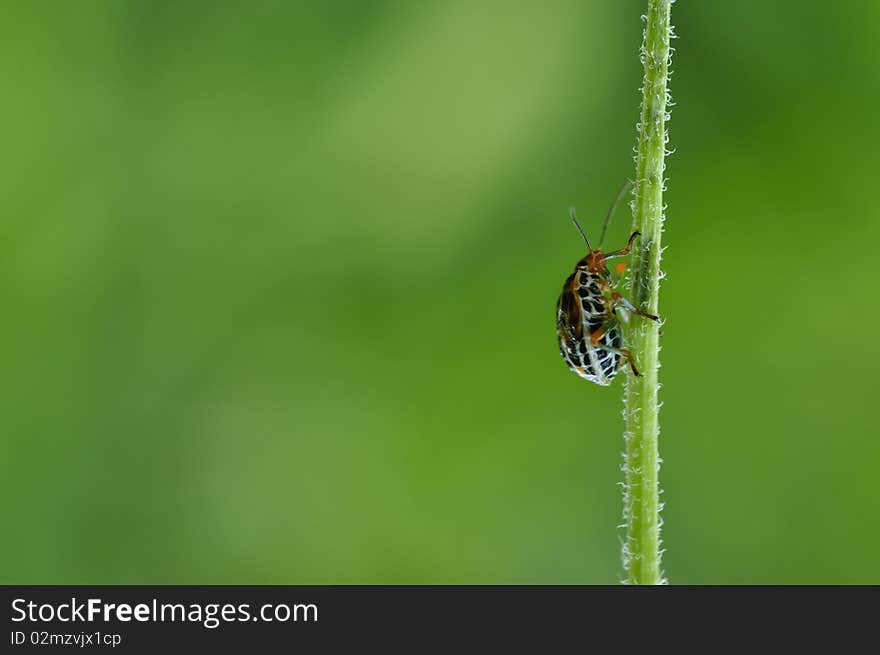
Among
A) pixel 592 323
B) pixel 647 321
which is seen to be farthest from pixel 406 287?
pixel 647 321

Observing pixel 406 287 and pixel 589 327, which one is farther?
pixel 406 287

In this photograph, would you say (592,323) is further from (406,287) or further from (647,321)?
(406,287)

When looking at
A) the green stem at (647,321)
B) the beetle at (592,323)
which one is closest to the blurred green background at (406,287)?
the beetle at (592,323)

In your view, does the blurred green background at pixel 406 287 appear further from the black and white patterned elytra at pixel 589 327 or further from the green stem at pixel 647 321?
the green stem at pixel 647 321

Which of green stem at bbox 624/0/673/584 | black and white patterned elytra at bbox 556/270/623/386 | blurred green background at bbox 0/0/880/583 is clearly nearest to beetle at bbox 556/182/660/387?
black and white patterned elytra at bbox 556/270/623/386

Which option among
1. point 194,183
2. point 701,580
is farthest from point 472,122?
point 701,580

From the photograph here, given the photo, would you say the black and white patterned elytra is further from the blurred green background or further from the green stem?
the blurred green background

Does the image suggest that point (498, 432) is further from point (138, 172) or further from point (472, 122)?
point (138, 172)
